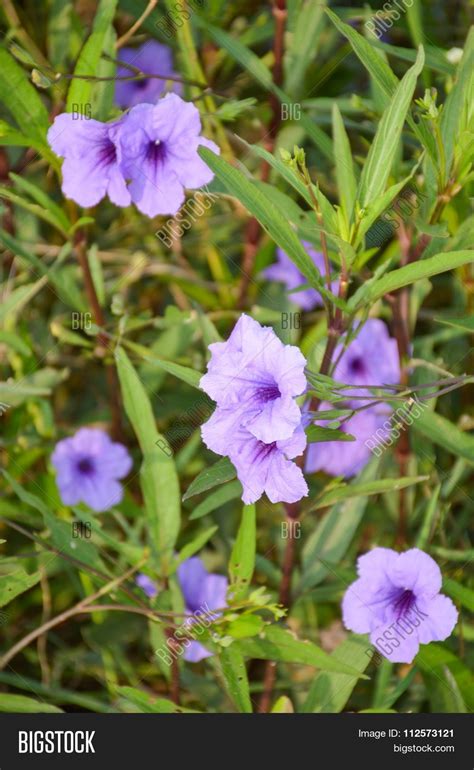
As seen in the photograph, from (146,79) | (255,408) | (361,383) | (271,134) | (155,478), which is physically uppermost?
(146,79)

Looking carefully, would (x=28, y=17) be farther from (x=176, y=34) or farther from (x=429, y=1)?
(x=429, y=1)

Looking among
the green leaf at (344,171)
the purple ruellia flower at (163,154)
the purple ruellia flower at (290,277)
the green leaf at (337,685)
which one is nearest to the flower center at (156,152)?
the purple ruellia flower at (163,154)

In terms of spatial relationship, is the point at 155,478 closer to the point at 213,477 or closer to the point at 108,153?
the point at 213,477

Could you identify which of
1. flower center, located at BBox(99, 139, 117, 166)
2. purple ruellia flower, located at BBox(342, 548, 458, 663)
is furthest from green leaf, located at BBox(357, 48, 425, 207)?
purple ruellia flower, located at BBox(342, 548, 458, 663)

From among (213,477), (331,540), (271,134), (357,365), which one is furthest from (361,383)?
(213,477)

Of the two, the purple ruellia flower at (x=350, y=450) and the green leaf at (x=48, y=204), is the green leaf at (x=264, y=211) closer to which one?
the green leaf at (x=48, y=204)

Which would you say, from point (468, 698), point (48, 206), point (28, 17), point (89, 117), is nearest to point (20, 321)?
point (48, 206)
